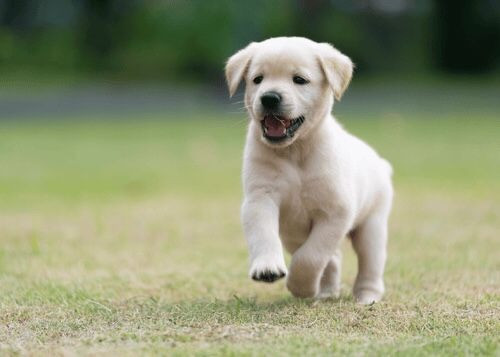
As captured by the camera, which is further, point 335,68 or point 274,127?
point 335,68

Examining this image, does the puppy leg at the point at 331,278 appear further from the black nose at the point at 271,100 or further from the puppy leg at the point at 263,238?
the black nose at the point at 271,100

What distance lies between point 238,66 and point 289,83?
403 mm

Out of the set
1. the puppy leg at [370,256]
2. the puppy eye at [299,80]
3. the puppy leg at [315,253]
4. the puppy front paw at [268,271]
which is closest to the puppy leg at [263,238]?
the puppy front paw at [268,271]

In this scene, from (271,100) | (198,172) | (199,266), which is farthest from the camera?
(198,172)

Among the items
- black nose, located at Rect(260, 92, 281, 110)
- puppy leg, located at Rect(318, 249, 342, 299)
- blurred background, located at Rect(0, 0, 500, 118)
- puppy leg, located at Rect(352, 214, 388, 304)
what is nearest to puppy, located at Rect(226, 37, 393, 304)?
black nose, located at Rect(260, 92, 281, 110)

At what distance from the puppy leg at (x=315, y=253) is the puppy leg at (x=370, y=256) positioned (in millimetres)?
473

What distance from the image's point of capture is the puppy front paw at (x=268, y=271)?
458 centimetres

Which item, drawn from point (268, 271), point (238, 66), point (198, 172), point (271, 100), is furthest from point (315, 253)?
point (198, 172)

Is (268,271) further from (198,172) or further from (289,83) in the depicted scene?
(198,172)

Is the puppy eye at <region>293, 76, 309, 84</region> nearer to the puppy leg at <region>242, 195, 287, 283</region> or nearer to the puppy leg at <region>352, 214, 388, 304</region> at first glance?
the puppy leg at <region>242, 195, 287, 283</region>

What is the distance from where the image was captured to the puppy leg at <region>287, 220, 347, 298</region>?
5004mm

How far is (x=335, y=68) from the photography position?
17.2 ft

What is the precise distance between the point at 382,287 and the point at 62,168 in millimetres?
8773

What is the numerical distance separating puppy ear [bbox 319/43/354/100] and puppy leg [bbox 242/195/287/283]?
74cm
